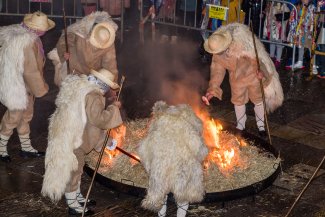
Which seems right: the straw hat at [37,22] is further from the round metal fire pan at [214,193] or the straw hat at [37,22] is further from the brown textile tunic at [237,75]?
the brown textile tunic at [237,75]

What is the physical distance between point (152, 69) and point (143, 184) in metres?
6.21

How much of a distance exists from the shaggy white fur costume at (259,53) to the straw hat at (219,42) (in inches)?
8.2

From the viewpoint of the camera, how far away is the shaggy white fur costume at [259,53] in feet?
31.9

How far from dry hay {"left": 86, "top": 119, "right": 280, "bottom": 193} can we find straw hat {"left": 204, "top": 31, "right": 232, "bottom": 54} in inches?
52.4

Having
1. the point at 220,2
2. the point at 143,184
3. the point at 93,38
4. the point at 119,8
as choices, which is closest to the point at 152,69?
the point at 220,2

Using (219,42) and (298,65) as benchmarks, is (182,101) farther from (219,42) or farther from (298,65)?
(298,65)

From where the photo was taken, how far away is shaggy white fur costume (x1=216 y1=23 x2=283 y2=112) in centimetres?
972

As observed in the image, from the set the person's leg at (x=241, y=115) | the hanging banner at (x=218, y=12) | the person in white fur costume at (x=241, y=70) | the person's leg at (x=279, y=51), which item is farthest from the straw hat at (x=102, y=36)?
the person's leg at (x=279, y=51)

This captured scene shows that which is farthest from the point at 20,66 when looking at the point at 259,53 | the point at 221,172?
the point at 259,53

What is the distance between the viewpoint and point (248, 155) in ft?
30.3

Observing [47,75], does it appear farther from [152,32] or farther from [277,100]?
[277,100]

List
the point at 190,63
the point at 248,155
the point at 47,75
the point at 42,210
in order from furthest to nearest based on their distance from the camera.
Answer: the point at 190,63 < the point at 47,75 < the point at 248,155 < the point at 42,210

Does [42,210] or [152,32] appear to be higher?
[152,32]

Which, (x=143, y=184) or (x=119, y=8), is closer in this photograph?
(x=143, y=184)
